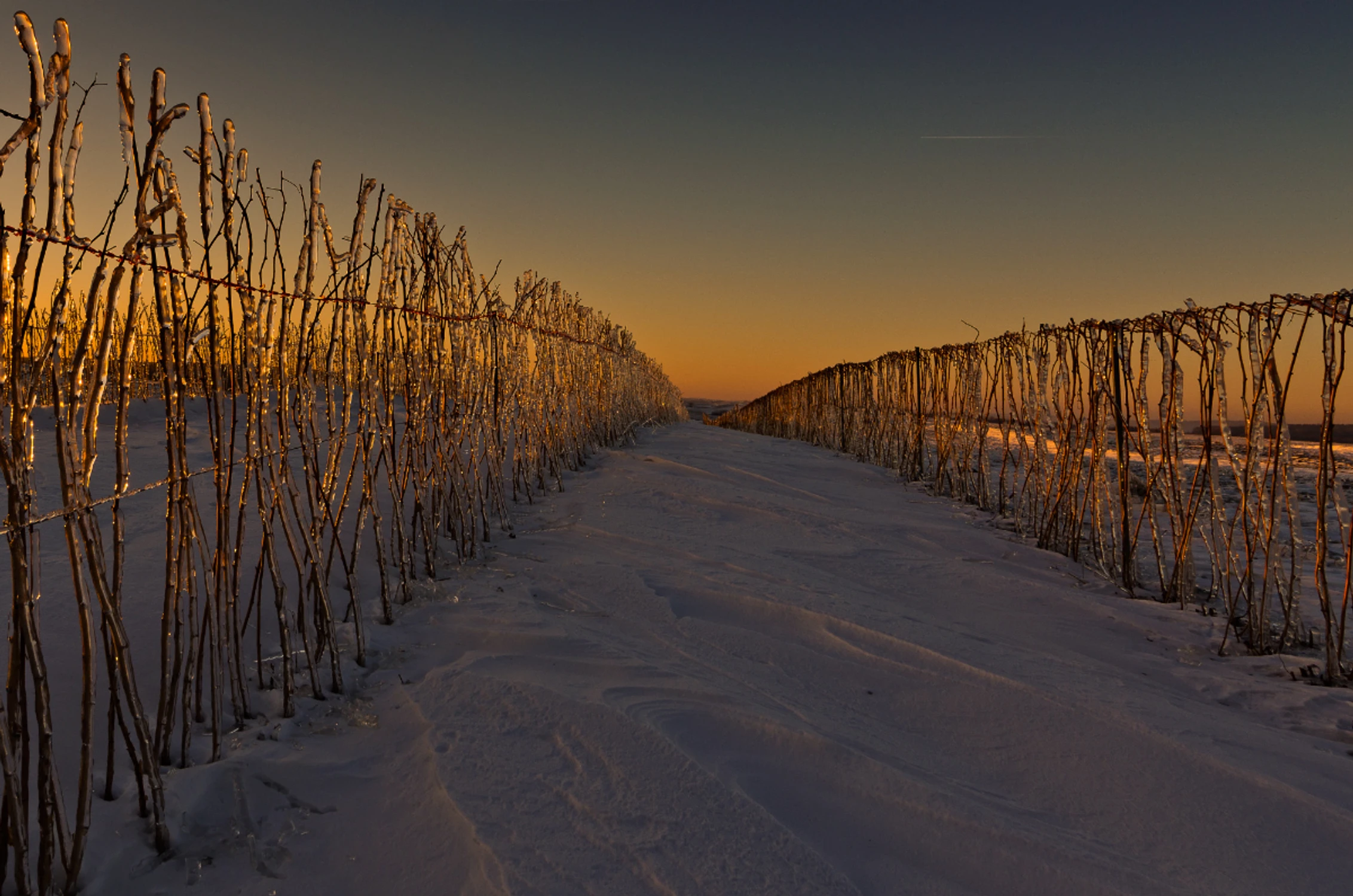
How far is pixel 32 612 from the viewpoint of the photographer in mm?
1033

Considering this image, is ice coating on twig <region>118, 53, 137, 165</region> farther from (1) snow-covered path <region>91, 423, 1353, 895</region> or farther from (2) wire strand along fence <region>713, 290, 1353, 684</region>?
(2) wire strand along fence <region>713, 290, 1353, 684</region>

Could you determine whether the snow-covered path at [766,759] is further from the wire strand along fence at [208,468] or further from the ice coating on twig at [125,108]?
the ice coating on twig at [125,108]

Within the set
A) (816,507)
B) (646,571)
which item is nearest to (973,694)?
(646,571)

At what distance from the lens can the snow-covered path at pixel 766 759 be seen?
1163mm

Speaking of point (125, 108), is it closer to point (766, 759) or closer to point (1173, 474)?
point (766, 759)

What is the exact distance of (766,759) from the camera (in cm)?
144

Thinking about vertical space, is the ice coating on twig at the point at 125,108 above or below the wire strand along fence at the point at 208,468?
above

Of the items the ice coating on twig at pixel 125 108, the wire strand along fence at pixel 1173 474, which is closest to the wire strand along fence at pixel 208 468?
the ice coating on twig at pixel 125 108

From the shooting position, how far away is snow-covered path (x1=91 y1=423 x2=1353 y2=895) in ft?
3.82

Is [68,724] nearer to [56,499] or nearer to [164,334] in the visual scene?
[164,334]

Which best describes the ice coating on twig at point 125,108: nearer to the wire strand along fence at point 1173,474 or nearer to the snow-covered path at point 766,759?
the snow-covered path at point 766,759

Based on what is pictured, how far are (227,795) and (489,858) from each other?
484 mm

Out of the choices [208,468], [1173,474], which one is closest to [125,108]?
[208,468]

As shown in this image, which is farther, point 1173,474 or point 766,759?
point 1173,474
